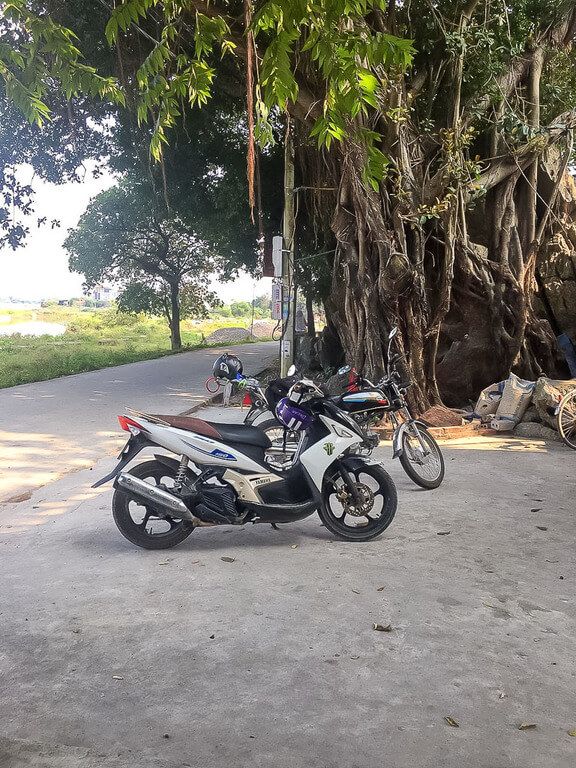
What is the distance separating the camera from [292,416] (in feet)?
18.6

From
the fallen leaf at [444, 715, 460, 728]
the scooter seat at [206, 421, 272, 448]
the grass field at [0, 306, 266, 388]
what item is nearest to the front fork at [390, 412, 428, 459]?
the scooter seat at [206, 421, 272, 448]

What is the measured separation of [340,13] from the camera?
6.38 ft

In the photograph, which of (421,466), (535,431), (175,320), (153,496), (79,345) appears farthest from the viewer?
(79,345)

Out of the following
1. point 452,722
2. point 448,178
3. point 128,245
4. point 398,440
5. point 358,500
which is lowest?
point 452,722

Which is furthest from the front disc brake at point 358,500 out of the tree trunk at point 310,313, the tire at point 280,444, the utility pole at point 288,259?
the tree trunk at point 310,313

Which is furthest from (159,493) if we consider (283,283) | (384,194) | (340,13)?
(283,283)

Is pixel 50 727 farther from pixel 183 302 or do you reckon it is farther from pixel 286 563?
pixel 183 302

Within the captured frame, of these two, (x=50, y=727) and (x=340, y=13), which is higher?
(x=340, y=13)

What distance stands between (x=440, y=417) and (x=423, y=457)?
3306 millimetres

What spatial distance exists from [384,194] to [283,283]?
2.56m

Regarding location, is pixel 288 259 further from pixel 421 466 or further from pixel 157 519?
pixel 157 519

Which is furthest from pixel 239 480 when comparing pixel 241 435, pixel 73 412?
pixel 73 412

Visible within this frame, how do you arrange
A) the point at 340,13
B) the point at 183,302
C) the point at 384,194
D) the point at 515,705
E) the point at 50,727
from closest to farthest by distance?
1. the point at 340,13
2. the point at 50,727
3. the point at 515,705
4. the point at 384,194
5. the point at 183,302

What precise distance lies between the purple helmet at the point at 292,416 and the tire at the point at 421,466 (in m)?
1.05
